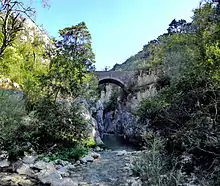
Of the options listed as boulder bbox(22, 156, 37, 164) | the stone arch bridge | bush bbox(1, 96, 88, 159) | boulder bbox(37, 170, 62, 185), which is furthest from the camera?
the stone arch bridge

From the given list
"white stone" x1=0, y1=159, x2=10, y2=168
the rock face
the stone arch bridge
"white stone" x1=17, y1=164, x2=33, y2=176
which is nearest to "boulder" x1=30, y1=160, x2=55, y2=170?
"white stone" x1=17, y1=164, x2=33, y2=176

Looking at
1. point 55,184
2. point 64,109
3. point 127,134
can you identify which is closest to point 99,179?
point 55,184

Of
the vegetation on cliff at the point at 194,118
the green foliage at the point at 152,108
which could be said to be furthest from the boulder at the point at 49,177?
the green foliage at the point at 152,108

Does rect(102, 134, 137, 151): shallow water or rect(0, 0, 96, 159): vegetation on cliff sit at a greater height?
rect(0, 0, 96, 159): vegetation on cliff

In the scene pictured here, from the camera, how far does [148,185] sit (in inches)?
183

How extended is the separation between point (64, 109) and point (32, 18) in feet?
26.6

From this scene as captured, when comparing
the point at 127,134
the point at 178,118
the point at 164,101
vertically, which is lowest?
the point at 127,134

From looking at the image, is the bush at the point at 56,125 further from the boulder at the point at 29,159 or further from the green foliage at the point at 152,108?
the green foliage at the point at 152,108

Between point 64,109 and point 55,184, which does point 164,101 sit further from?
point 64,109

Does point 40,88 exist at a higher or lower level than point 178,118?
higher

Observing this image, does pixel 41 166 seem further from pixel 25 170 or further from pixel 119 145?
pixel 119 145

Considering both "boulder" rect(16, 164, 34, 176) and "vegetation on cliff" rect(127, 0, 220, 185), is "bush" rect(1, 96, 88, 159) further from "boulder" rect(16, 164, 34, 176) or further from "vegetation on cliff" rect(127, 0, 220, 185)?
"vegetation on cliff" rect(127, 0, 220, 185)

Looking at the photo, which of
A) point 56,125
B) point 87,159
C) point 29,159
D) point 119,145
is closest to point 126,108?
point 119,145

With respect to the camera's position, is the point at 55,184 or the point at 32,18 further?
the point at 55,184
